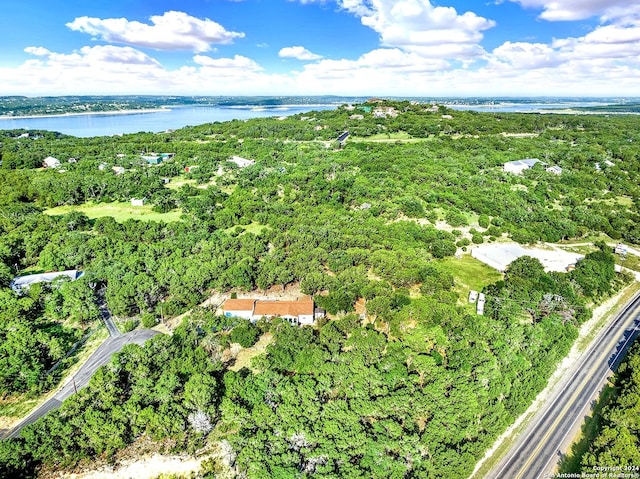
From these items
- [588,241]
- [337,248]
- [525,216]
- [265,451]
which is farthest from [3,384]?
[588,241]

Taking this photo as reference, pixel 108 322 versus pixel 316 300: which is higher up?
pixel 316 300

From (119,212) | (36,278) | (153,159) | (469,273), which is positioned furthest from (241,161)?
(469,273)

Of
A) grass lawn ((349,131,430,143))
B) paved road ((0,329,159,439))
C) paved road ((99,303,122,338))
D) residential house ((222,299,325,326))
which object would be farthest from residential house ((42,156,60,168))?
residential house ((222,299,325,326))

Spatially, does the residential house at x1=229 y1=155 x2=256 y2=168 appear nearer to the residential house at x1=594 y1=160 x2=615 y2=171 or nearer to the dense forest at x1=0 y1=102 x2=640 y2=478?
the dense forest at x1=0 y1=102 x2=640 y2=478

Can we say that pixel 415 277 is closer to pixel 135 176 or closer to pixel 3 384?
pixel 3 384

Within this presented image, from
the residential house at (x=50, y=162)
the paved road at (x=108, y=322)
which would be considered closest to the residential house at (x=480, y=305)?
the paved road at (x=108, y=322)

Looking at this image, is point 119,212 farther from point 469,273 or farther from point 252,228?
point 469,273
